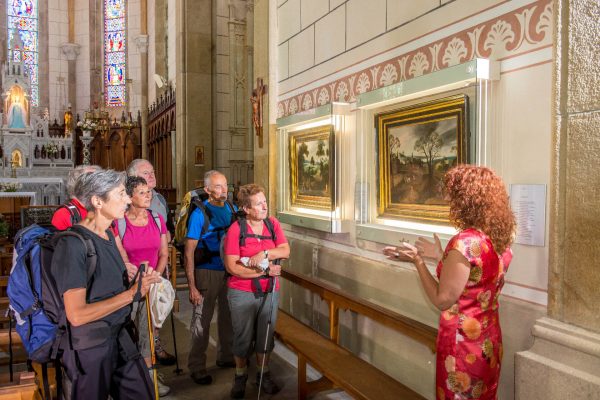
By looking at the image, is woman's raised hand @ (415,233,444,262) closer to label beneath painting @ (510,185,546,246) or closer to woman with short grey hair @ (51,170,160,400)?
label beneath painting @ (510,185,546,246)

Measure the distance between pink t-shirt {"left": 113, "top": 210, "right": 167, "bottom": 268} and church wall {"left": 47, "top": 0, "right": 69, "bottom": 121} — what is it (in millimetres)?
17853

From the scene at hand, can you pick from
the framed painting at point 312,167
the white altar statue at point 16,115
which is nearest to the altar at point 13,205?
the white altar statue at point 16,115

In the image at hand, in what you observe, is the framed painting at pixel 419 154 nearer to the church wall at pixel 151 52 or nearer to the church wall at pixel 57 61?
the church wall at pixel 151 52

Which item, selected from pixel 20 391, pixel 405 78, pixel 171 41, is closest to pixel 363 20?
pixel 405 78

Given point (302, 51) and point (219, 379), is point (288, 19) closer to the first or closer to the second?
point (302, 51)

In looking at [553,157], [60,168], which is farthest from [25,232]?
[60,168]

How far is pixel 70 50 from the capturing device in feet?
65.4

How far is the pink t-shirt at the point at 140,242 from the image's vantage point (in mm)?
3809

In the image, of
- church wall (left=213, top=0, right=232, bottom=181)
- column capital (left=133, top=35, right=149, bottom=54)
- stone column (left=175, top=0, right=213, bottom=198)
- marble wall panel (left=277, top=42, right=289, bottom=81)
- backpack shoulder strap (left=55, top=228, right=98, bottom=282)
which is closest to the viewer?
backpack shoulder strap (left=55, top=228, right=98, bottom=282)

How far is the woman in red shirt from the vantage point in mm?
3904

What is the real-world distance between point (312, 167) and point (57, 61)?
1820 centimetres

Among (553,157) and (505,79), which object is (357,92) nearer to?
(505,79)

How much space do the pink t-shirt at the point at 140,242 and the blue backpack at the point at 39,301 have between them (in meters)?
1.16

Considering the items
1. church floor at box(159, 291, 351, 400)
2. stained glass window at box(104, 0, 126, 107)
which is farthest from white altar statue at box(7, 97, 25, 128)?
church floor at box(159, 291, 351, 400)
